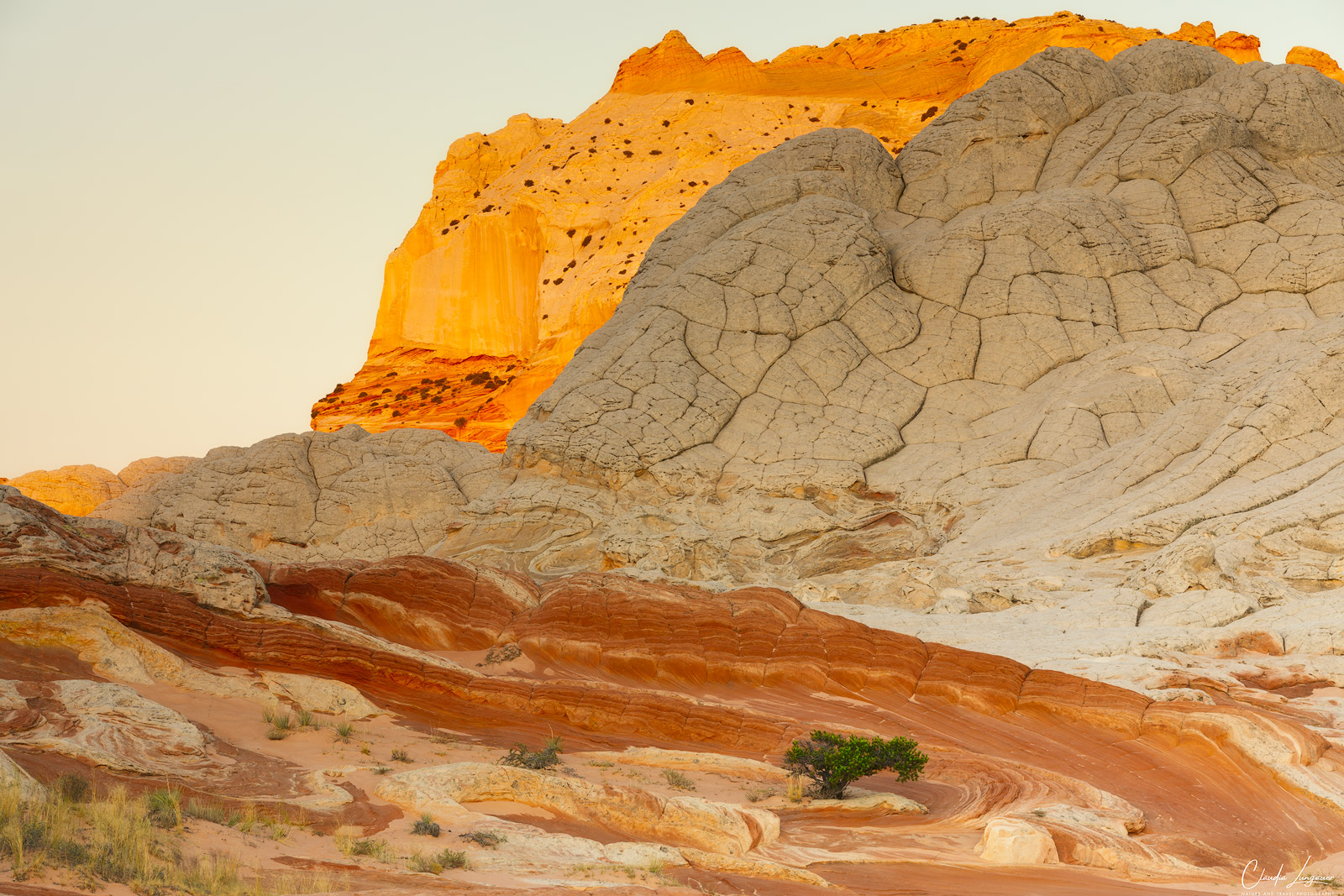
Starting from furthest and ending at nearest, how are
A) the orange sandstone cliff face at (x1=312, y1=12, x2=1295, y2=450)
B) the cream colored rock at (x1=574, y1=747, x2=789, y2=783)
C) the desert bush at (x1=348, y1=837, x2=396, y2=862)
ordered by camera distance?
the orange sandstone cliff face at (x1=312, y1=12, x2=1295, y2=450) → the cream colored rock at (x1=574, y1=747, x2=789, y2=783) → the desert bush at (x1=348, y1=837, x2=396, y2=862)

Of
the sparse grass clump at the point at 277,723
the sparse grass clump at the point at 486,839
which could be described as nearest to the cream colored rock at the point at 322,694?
the sparse grass clump at the point at 277,723

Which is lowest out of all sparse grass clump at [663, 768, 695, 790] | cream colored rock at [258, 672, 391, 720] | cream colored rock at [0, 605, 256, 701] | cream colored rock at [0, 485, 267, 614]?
sparse grass clump at [663, 768, 695, 790]

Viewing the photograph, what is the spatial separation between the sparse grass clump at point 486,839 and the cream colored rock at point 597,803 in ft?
2.12

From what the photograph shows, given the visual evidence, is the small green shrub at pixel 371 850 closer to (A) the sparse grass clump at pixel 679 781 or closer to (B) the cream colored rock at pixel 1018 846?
(A) the sparse grass clump at pixel 679 781

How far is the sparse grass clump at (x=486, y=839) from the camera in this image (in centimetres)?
889

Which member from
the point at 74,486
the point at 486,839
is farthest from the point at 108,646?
the point at 74,486

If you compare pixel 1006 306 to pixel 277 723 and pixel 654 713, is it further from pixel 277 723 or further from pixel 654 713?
pixel 277 723

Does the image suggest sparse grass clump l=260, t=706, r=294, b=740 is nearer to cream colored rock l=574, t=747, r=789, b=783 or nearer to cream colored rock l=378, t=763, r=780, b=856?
cream colored rock l=378, t=763, r=780, b=856

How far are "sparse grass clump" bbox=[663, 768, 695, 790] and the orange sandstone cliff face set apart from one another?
38242 mm

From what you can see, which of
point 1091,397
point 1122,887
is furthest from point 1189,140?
point 1122,887

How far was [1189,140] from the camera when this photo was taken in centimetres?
2981

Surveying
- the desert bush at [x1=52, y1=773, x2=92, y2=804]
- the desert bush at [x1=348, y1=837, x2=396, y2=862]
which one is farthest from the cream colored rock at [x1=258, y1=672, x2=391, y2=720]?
the desert bush at [x1=348, y1=837, x2=396, y2=862]

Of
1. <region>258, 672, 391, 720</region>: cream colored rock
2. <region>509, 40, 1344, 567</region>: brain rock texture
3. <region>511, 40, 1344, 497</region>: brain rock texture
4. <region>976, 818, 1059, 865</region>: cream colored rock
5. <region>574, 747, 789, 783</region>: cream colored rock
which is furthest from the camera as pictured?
<region>511, 40, 1344, 497</region>: brain rock texture

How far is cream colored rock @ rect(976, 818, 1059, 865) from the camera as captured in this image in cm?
953
